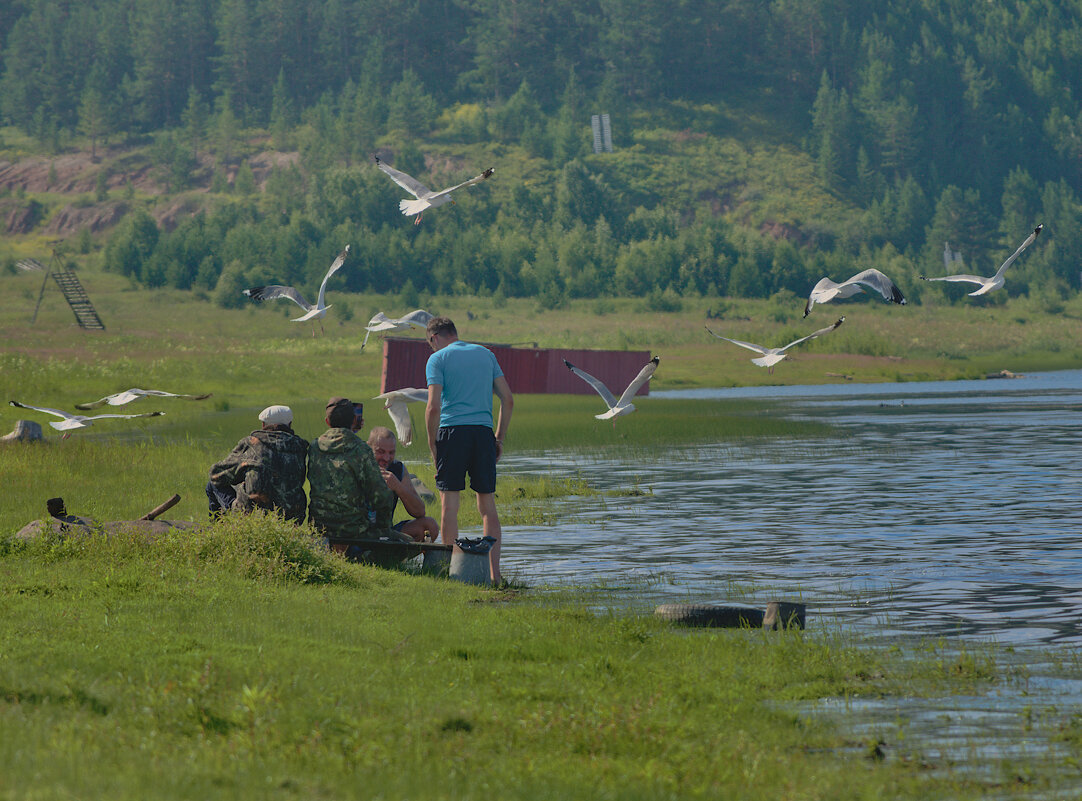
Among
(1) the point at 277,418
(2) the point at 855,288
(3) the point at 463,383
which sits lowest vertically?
(1) the point at 277,418

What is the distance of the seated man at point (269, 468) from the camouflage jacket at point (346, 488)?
0.66ft

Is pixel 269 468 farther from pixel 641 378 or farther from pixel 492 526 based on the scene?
pixel 641 378

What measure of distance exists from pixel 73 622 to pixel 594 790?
546 cm

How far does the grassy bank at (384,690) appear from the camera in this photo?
753 centimetres

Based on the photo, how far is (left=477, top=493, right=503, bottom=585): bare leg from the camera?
46.9 ft

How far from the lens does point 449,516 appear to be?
49.2 feet

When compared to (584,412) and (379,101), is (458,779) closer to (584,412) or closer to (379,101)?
(584,412)

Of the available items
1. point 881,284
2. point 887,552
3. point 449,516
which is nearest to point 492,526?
point 449,516

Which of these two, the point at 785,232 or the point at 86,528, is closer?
the point at 86,528

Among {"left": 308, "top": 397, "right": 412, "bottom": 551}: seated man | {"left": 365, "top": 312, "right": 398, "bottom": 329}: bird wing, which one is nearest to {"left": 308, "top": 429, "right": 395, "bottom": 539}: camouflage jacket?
{"left": 308, "top": 397, "right": 412, "bottom": 551}: seated man

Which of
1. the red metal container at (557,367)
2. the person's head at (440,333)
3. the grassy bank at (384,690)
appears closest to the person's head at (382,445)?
the person's head at (440,333)

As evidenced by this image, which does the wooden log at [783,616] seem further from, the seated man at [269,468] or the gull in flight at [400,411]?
the gull in flight at [400,411]

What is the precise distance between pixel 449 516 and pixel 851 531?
7.78 meters

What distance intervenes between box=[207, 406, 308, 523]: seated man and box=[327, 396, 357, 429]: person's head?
44 cm
